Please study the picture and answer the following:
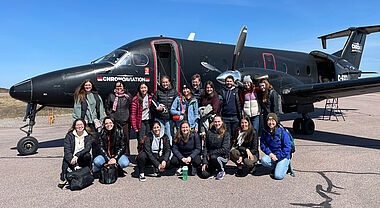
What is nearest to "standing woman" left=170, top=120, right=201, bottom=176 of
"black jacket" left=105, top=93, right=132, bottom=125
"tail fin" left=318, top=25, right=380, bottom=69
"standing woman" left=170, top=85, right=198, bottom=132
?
"standing woman" left=170, top=85, right=198, bottom=132

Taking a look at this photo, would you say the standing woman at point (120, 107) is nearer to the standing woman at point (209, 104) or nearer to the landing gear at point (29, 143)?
the standing woman at point (209, 104)

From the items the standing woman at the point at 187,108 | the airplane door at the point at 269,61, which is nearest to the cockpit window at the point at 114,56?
the standing woman at the point at 187,108

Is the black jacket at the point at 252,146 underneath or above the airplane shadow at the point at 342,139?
above

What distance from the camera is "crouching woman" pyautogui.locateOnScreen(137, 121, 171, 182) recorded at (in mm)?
4945

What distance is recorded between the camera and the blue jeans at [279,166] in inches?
193

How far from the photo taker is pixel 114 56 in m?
8.12

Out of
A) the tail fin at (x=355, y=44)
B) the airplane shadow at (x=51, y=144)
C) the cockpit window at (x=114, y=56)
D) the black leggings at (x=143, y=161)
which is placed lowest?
the airplane shadow at (x=51, y=144)

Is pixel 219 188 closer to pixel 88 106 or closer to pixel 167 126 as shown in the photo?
pixel 167 126

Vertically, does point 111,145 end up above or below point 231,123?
below

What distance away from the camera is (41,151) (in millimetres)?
7527

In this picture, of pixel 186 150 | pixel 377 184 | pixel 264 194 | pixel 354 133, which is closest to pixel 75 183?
pixel 186 150

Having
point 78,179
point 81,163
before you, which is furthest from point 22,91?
point 78,179

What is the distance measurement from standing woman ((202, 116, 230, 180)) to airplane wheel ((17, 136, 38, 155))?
502 centimetres

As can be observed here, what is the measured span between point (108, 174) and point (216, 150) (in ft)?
7.07
